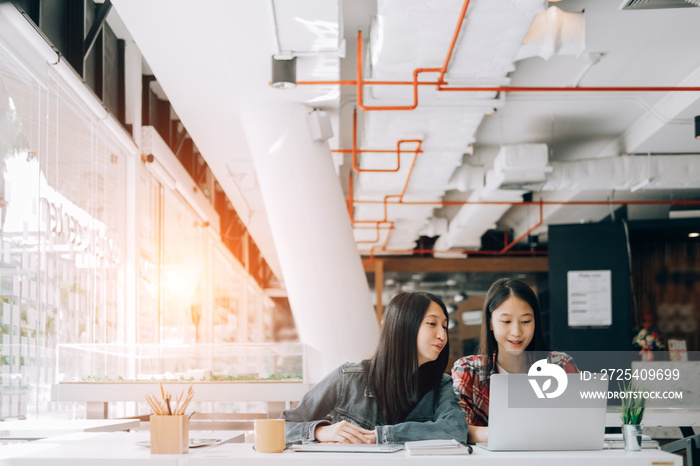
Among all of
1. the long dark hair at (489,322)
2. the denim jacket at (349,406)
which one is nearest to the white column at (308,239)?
the long dark hair at (489,322)

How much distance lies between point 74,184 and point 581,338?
19.6 ft

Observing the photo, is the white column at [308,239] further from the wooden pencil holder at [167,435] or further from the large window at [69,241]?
the wooden pencil holder at [167,435]

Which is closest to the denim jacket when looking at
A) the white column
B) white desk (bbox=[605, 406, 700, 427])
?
white desk (bbox=[605, 406, 700, 427])

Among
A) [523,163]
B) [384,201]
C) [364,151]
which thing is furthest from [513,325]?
[384,201]

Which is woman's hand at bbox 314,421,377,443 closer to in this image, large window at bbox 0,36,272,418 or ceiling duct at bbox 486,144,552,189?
large window at bbox 0,36,272,418

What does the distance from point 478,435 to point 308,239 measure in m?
3.25

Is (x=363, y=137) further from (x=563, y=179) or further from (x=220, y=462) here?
(x=220, y=462)

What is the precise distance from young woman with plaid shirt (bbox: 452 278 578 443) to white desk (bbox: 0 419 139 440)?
4.31 feet

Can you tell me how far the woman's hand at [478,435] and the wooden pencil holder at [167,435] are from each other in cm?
83

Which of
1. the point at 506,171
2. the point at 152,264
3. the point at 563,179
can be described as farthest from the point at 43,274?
the point at 563,179

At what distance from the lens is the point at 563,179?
23.9 feet

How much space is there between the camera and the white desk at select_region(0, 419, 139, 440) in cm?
259

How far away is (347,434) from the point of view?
84.0 inches

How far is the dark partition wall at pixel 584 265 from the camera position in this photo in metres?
8.60
